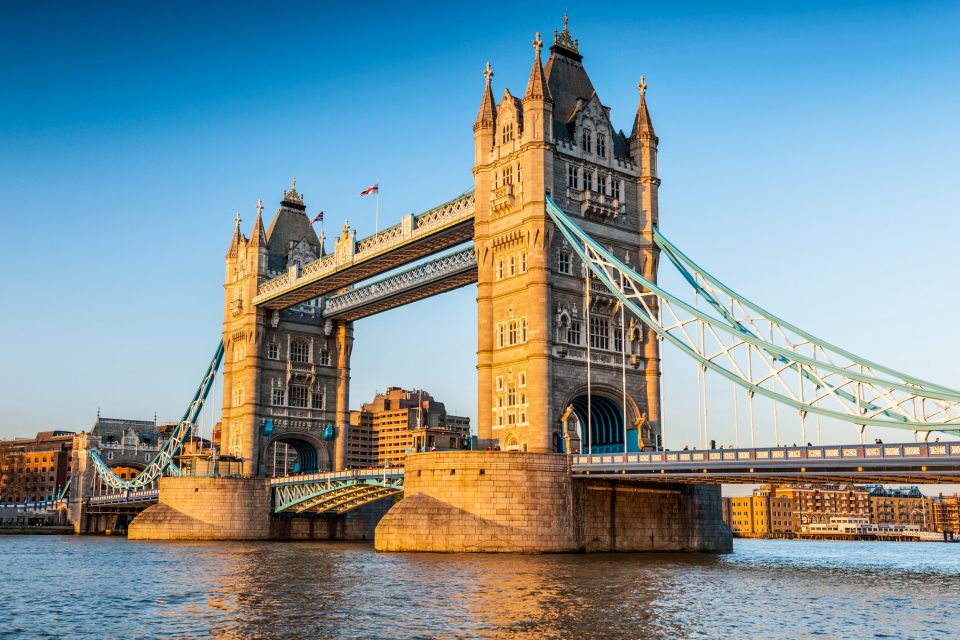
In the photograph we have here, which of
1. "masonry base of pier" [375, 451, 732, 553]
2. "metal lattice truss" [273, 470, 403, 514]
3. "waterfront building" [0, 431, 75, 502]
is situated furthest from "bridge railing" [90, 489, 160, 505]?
"waterfront building" [0, 431, 75, 502]

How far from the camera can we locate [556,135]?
65812 millimetres

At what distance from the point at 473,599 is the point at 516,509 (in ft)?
68.8

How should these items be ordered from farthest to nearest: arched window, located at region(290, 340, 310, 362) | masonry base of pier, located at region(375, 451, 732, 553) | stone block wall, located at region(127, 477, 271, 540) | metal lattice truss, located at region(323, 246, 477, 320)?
arched window, located at region(290, 340, 310, 362), stone block wall, located at region(127, 477, 271, 540), metal lattice truss, located at region(323, 246, 477, 320), masonry base of pier, located at region(375, 451, 732, 553)

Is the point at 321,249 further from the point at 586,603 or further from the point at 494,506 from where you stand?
the point at 586,603

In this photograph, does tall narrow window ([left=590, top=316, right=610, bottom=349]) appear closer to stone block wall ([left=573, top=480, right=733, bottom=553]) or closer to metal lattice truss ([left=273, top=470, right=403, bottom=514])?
stone block wall ([left=573, top=480, right=733, bottom=553])

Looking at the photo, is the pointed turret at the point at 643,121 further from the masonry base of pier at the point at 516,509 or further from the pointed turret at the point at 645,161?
the masonry base of pier at the point at 516,509

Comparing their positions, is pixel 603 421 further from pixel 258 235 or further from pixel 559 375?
pixel 258 235

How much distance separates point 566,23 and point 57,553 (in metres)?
49.9

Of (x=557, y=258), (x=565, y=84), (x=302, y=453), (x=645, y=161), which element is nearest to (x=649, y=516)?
(x=557, y=258)

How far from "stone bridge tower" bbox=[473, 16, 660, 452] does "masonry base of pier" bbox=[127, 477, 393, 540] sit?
30.2 meters

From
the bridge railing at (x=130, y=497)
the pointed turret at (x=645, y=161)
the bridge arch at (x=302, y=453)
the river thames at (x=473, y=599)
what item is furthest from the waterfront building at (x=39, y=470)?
the pointed turret at (x=645, y=161)

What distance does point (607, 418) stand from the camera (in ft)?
220

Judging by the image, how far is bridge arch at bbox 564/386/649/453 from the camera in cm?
6475

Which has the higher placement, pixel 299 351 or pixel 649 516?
pixel 299 351
